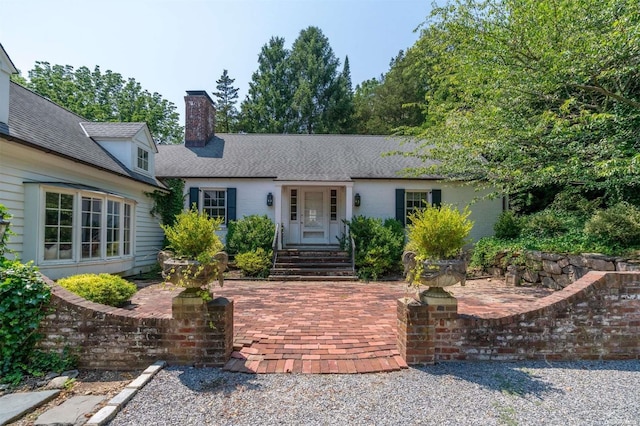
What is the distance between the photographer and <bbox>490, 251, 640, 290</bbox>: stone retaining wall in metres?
6.24

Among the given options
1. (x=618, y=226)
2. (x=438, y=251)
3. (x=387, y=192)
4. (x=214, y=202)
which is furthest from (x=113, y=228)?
(x=618, y=226)

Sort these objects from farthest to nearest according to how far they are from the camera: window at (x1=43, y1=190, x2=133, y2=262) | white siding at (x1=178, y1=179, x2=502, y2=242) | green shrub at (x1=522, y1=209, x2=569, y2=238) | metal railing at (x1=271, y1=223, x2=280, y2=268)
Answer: white siding at (x1=178, y1=179, x2=502, y2=242) < metal railing at (x1=271, y1=223, x2=280, y2=268) < green shrub at (x1=522, y1=209, x2=569, y2=238) < window at (x1=43, y1=190, x2=133, y2=262)

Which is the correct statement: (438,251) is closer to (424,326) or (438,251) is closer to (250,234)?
(424,326)

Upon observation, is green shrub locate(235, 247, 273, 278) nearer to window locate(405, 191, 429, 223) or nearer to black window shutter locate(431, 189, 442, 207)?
window locate(405, 191, 429, 223)

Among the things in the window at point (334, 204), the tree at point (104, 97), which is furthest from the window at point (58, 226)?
the tree at point (104, 97)

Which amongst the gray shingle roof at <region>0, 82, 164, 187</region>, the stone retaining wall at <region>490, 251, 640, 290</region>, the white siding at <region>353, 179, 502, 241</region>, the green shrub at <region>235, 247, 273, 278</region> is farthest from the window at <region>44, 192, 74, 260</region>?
the stone retaining wall at <region>490, 251, 640, 290</region>

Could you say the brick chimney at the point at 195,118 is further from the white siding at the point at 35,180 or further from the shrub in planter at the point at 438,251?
the shrub in planter at the point at 438,251

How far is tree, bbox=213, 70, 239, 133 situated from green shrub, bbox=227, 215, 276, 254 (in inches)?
878

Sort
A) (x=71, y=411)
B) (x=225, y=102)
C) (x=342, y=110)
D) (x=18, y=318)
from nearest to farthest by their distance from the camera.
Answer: (x=71, y=411) < (x=18, y=318) < (x=342, y=110) < (x=225, y=102)

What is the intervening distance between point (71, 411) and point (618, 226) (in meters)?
9.49

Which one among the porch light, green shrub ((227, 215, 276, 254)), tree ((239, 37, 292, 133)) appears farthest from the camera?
tree ((239, 37, 292, 133))

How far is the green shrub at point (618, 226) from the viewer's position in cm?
650

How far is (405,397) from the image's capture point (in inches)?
114

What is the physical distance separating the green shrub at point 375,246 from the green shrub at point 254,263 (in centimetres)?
280
